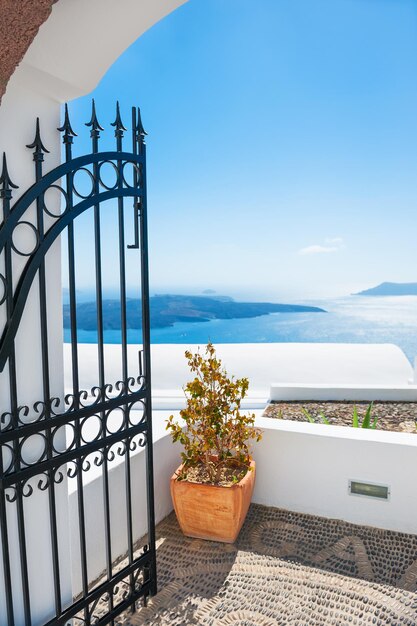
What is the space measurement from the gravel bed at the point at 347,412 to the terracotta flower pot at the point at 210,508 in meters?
1.85

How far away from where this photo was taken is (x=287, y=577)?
8.25 feet

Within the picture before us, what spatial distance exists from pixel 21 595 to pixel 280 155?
608 inches

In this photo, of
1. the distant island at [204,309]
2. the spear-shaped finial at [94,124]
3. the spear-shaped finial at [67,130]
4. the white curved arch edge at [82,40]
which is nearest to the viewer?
the white curved arch edge at [82,40]

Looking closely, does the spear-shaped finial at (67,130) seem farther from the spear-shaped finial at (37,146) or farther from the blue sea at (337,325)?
the blue sea at (337,325)

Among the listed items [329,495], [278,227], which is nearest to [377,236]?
[278,227]

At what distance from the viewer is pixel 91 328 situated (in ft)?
45.2

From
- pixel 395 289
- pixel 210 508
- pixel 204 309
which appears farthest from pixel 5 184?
pixel 395 289

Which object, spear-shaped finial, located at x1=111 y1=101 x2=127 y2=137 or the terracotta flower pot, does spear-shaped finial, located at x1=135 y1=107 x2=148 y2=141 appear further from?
the terracotta flower pot

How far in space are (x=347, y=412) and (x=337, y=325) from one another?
14.2 metres

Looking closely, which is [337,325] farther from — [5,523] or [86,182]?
[5,523]

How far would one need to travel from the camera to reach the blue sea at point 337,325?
17859 millimetres

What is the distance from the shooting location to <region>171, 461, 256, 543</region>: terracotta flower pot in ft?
9.11

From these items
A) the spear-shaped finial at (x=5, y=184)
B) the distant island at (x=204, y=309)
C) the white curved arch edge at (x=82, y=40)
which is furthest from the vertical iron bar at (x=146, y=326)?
the distant island at (x=204, y=309)

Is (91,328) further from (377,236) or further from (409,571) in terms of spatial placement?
(409,571)
